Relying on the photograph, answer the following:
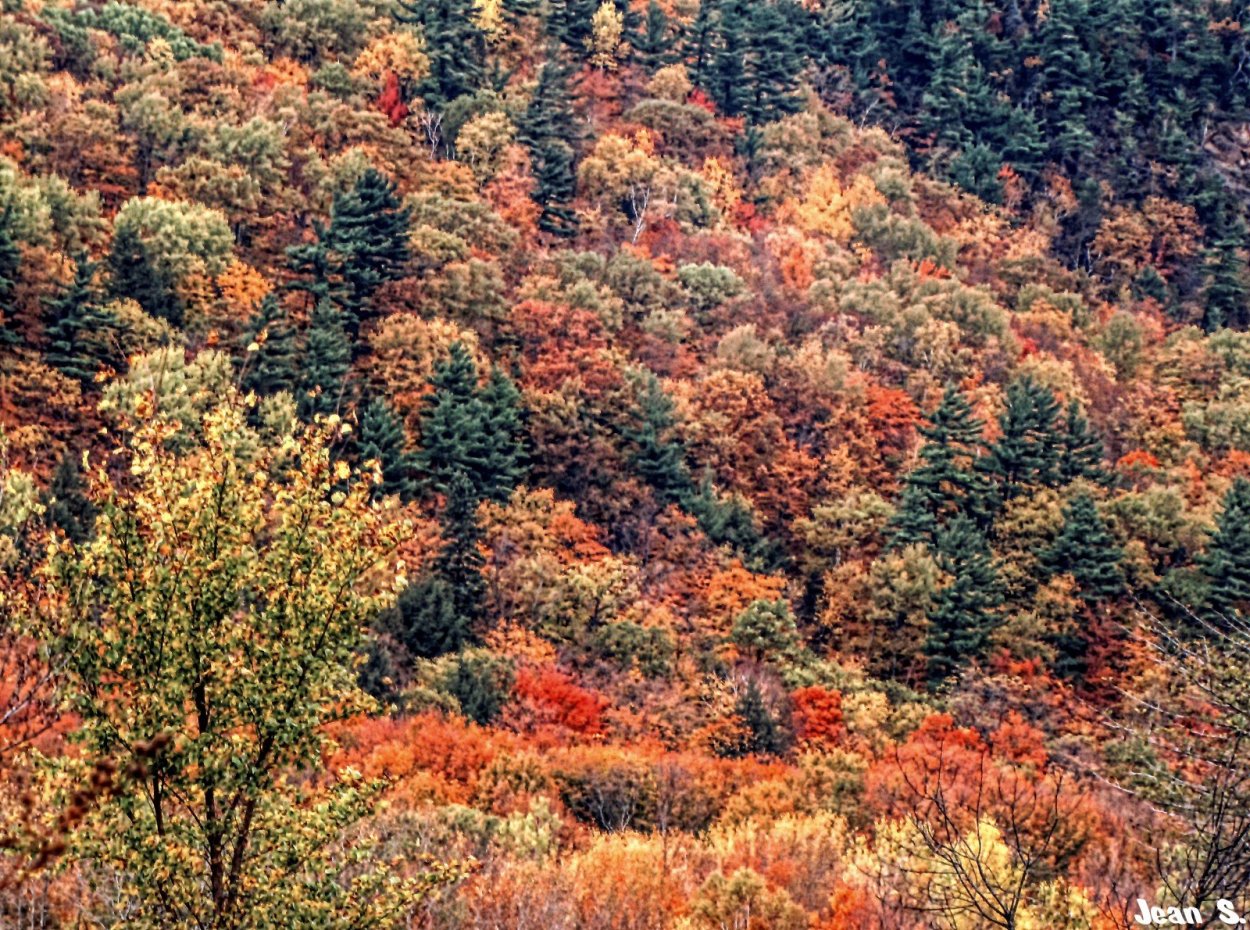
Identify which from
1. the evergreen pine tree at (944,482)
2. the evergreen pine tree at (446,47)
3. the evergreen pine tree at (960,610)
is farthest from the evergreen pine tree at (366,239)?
the evergreen pine tree at (960,610)

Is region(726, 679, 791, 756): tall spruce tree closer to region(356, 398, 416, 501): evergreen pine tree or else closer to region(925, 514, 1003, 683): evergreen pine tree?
region(925, 514, 1003, 683): evergreen pine tree

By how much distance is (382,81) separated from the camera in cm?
7700

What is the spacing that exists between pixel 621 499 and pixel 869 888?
30.7 meters

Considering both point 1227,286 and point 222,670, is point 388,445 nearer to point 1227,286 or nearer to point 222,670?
point 222,670

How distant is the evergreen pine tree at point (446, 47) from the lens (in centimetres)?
7819

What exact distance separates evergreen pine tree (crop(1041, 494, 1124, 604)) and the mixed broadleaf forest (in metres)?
0.28

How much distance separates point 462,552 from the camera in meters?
50.6

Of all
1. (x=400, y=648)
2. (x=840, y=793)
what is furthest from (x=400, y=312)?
(x=840, y=793)

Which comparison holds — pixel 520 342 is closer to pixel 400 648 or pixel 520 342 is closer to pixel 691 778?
pixel 400 648

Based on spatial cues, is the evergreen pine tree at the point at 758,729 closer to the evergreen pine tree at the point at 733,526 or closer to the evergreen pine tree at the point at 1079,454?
the evergreen pine tree at the point at 733,526

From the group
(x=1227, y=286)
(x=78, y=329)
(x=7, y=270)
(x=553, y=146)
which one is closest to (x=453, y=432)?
(x=78, y=329)

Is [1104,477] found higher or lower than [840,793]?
higher

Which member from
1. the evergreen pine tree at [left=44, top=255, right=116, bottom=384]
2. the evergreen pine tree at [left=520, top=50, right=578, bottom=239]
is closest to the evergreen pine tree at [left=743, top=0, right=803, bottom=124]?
the evergreen pine tree at [left=520, top=50, right=578, bottom=239]

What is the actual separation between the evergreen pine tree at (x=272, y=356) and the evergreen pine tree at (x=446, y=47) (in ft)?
87.5
